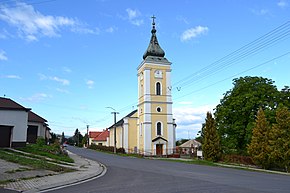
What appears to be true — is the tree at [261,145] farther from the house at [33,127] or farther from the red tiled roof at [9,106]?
the house at [33,127]

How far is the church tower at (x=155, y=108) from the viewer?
160 feet

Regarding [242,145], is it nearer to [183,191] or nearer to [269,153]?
[269,153]

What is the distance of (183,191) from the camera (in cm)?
1079

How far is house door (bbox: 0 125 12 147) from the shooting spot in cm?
2612

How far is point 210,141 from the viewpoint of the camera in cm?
3438

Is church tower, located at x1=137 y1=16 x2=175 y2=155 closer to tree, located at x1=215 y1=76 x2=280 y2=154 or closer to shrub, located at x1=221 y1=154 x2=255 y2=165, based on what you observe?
tree, located at x1=215 y1=76 x2=280 y2=154

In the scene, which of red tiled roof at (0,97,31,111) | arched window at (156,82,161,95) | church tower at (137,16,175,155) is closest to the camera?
red tiled roof at (0,97,31,111)

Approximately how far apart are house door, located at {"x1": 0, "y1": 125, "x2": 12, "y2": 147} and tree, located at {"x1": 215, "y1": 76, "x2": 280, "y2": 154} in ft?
78.3

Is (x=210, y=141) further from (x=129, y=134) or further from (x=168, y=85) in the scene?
(x=129, y=134)

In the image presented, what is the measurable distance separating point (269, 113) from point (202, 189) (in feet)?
78.8

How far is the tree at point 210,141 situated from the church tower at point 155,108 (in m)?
14.2

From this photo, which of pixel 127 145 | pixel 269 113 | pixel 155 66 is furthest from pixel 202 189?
pixel 127 145

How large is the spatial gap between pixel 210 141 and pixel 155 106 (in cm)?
1682

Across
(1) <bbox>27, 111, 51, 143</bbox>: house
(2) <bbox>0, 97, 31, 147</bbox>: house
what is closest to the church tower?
(1) <bbox>27, 111, 51, 143</bbox>: house
